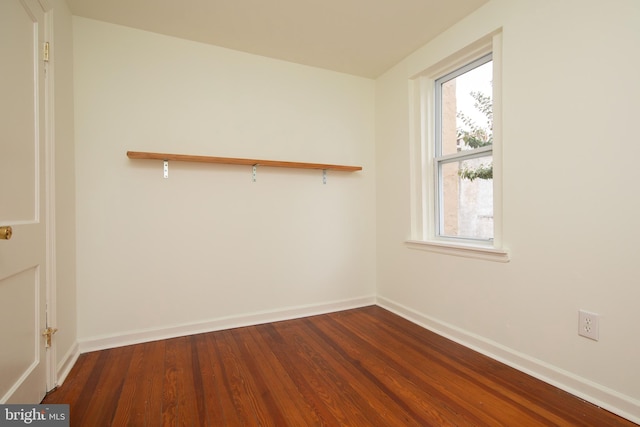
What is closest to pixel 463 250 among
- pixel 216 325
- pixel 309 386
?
pixel 309 386

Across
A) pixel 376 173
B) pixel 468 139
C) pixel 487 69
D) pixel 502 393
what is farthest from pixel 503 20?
pixel 502 393

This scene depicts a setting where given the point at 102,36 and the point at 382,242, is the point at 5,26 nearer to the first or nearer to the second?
the point at 102,36

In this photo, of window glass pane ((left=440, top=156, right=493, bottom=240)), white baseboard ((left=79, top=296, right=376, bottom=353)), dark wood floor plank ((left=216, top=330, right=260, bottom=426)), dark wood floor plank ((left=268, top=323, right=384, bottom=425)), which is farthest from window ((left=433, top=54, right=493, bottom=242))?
dark wood floor plank ((left=216, top=330, right=260, bottom=426))

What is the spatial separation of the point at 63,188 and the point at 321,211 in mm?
1922

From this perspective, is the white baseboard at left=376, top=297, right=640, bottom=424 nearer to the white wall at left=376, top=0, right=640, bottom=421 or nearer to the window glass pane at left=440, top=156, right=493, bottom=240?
the white wall at left=376, top=0, right=640, bottom=421

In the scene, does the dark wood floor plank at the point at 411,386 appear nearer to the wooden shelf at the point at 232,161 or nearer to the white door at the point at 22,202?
the wooden shelf at the point at 232,161

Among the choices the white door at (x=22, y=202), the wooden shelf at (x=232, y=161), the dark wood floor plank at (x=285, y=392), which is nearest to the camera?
the white door at (x=22, y=202)

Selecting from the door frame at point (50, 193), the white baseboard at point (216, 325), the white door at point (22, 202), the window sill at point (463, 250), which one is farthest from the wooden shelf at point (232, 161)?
the white baseboard at point (216, 325)

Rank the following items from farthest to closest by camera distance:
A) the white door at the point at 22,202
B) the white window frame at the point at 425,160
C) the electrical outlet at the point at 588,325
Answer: the white window frame at the point at 425,160 < the electrical outlet at the point at 588,325 < the white door at the point at 22,202

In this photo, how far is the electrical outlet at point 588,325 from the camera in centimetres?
151

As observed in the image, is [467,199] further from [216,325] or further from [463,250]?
[216,325]

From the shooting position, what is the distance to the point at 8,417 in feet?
3.70

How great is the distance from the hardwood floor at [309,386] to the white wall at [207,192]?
1.21 feet

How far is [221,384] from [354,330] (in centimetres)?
115
